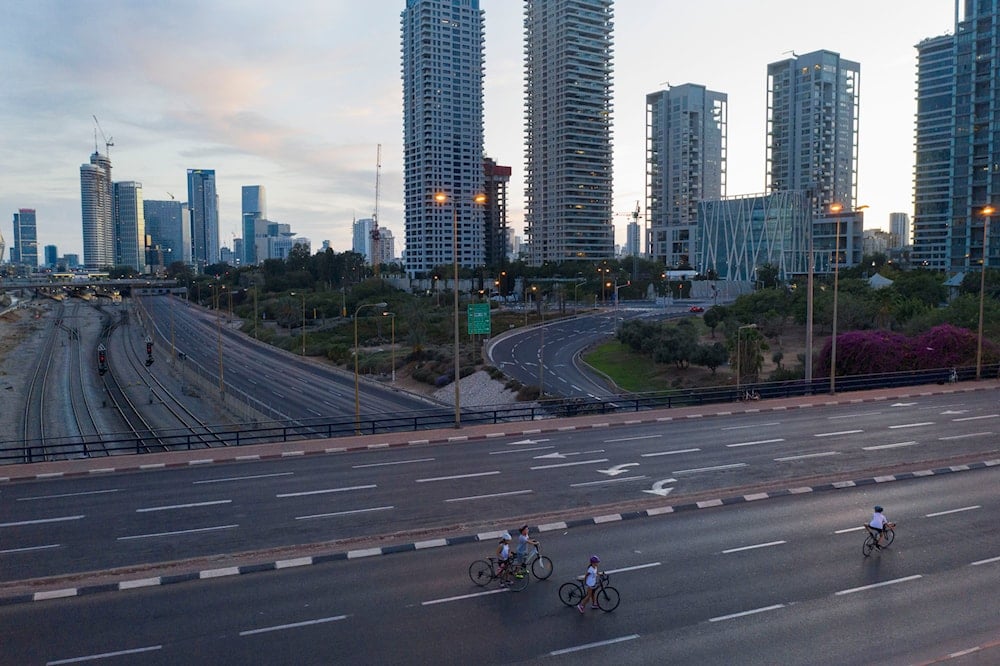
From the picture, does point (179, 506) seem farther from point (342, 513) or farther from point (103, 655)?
point (103, 655)

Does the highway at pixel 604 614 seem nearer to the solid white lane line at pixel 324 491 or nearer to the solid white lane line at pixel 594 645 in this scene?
the solid white lane line at pixel 594 645

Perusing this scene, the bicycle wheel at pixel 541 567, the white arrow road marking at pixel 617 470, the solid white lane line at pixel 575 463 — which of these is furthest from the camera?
the solid white lane line at pixel 575 463

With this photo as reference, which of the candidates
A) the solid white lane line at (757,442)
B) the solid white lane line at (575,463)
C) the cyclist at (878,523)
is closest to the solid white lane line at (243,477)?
→ the solid white lane line at (575,463)

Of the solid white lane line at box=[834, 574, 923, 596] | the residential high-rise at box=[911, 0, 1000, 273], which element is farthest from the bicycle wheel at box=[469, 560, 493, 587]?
the residential high-rise at box=[911, 0, 1000, 273]

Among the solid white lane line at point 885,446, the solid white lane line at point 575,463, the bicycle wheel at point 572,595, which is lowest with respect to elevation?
the solid white lane line at point 575,463

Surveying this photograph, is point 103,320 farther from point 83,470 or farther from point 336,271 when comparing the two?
point 83,470

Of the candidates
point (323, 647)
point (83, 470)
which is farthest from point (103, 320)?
point (323, 647)

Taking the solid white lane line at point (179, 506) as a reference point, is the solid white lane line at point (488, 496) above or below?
below
